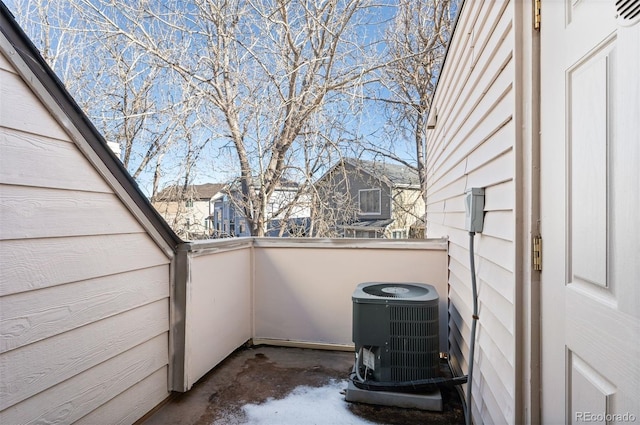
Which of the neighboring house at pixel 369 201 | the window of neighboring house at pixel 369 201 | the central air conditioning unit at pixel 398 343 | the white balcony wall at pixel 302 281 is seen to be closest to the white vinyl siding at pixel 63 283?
the white balcony wall at pixel 302 281

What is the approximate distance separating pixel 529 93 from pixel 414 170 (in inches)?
334

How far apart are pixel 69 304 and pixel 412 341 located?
195 cm

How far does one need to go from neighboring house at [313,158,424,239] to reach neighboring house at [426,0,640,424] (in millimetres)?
6494

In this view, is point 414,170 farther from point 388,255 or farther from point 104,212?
point 104,212

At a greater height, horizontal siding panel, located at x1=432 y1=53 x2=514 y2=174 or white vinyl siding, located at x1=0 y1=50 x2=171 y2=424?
horizontal siding panel, located at x1=432 y1=53 x2=514 y2=174

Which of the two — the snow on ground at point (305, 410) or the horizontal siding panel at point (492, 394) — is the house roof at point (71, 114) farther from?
the horizontal siding panel at point (492, 394)

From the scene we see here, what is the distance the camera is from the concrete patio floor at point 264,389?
2.14 metres

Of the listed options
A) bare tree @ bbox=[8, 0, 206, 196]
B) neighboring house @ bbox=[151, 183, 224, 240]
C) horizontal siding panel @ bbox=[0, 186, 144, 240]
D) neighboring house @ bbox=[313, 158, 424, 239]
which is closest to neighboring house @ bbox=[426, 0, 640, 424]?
horizontal siding panel @ bbox=[0, 186, 144, 240]

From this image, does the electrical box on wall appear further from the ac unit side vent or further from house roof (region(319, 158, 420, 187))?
house roof (region(319, 158, 420, 187))

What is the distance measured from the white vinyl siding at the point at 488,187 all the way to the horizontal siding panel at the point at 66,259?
196 centimetres

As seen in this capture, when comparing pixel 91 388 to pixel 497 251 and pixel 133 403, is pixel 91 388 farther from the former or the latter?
pixel 497 251

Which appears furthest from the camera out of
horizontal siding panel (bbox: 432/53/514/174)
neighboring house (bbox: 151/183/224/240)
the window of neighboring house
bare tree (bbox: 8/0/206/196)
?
the window of neighboring house

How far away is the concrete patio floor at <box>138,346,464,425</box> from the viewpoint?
2.14 m

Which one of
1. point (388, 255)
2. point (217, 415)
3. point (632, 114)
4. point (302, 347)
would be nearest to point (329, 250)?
point (388, 255)
